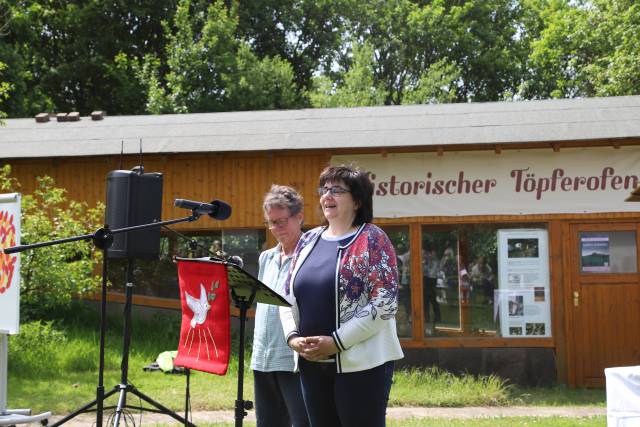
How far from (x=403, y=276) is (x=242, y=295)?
697 cm

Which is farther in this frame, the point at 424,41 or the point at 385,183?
the point at 424,41

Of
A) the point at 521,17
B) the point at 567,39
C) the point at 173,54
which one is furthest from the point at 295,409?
the point at 521,17

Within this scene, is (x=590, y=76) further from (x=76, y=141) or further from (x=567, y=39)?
(x=76, y=141)

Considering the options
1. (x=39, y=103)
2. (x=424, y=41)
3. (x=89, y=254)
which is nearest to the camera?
(x=89, y=254)

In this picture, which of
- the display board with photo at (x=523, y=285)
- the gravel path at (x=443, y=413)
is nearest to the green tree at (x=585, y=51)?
the display board with photo at (x=523, y=285)

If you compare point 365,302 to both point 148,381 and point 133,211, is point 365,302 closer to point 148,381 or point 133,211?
point 133,211

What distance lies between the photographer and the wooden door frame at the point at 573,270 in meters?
10.6

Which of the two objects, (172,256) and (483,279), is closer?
(483,279)

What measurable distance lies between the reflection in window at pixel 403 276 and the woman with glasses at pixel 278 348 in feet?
20.8

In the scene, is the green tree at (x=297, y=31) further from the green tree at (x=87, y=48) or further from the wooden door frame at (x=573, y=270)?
the wooden door frame at (x=573, y=270)

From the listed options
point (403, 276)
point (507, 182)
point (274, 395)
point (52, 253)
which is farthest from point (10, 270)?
point (507, 182)

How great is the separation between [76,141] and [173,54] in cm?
1293

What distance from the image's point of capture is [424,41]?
31656mm

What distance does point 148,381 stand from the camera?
30.7ft
